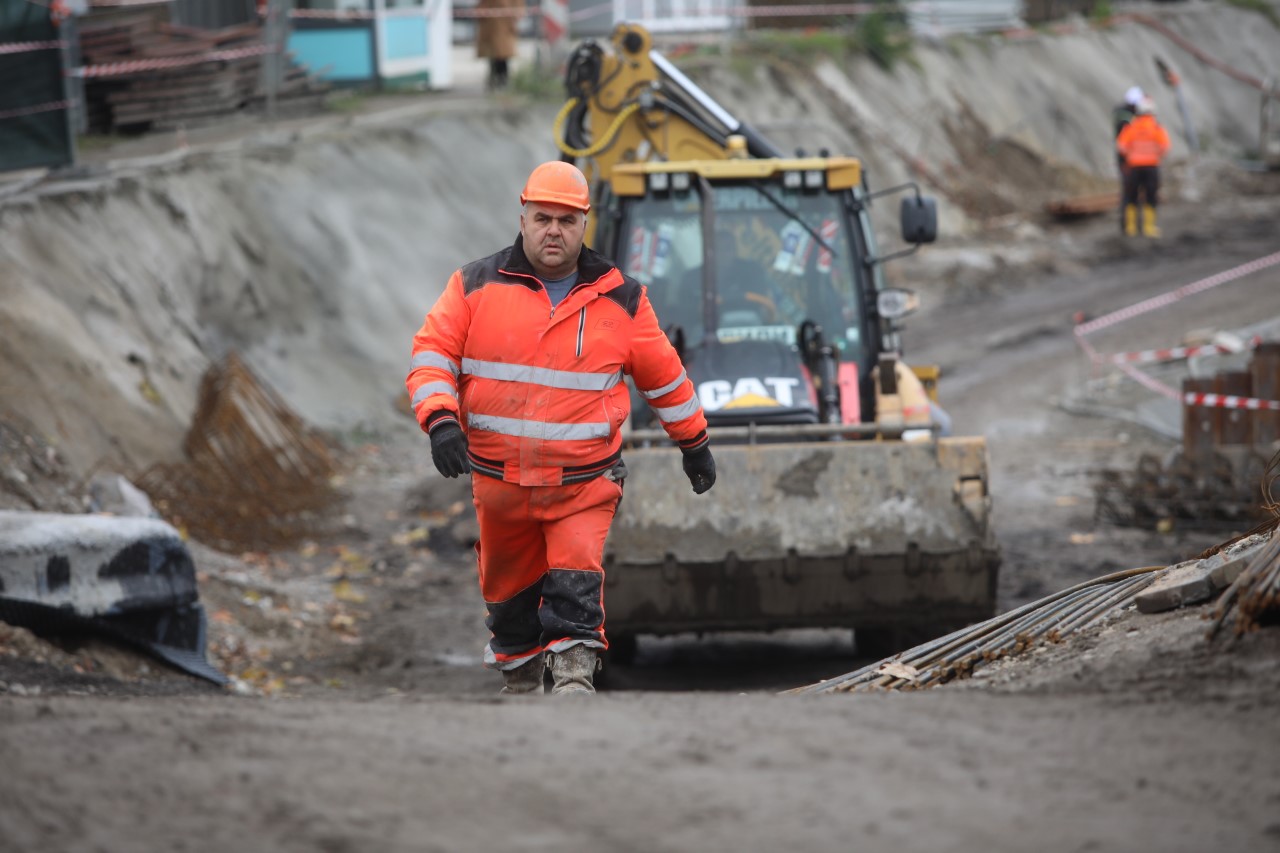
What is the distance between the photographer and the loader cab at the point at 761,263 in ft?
26.9

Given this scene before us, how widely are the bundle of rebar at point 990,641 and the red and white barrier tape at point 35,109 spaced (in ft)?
28.6

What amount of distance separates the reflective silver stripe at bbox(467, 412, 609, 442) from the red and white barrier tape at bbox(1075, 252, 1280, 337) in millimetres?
10988

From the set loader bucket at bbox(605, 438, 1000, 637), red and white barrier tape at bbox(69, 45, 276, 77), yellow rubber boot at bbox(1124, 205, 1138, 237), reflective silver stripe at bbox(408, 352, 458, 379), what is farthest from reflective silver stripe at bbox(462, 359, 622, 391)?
yellow rubber boot at bbox(1124, 205, 1138, 237)

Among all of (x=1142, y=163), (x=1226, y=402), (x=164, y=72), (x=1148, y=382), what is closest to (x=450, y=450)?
(x=1226, y=402)

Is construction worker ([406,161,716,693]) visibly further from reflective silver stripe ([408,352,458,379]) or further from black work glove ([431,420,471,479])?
black work glove ([431,420,471,479])

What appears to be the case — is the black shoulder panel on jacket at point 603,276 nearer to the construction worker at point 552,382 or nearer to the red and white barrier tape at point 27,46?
the construction worker at point 552,382

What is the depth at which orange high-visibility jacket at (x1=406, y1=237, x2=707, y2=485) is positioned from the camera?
548 cm

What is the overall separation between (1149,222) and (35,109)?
50.6 feet

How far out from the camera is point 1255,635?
14.8 ft

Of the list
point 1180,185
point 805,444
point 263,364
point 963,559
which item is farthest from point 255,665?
point 1180,185

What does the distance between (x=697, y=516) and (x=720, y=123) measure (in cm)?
331

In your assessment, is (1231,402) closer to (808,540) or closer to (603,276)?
(808,540)

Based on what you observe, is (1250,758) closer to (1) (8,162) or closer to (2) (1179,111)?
(1) (8,162)

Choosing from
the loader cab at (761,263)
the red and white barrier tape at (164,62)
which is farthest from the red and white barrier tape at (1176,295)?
the red and white barrier tape at (164,62)
